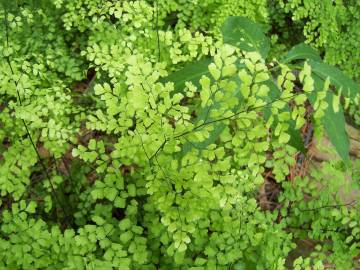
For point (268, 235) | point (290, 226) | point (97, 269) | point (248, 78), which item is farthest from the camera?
point (290, 226)

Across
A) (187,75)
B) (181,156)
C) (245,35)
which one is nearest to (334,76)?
(245,35)

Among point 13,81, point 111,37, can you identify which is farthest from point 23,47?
point 13,81

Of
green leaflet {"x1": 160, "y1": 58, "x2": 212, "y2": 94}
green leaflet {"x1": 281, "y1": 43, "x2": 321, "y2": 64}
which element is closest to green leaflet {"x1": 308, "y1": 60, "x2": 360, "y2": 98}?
green leaflet {"x1": 281, "y1": 43, "x2": 321, "y2": 64}

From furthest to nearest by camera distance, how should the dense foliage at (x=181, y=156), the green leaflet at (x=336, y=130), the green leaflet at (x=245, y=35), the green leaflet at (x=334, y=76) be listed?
1. the green leaflet at (x=245, y=35)
2. the green leaflet at (x=334, y=76)
3. the green leaflet at (x=336, y=130)
4. the dense foliage at (x=181, y=156)

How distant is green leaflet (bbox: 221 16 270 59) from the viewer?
2053mm

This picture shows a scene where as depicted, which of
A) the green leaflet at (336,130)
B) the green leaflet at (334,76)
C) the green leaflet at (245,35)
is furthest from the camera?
the green leaflet at (245,35)

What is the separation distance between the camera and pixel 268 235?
194 centimetres

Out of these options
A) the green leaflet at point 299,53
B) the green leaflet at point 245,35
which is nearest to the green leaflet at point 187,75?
the green leaflet at point 245,35

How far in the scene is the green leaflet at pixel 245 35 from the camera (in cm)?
205

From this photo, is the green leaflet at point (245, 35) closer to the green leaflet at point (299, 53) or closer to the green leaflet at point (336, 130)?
the green leaflet at point (299, 53)

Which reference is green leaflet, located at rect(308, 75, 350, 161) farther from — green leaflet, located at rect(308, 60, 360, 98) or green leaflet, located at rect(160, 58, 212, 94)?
green leaflet, located at rect(160, 58, 212, 94)

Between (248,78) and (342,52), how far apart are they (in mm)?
2153

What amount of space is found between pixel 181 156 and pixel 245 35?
719 millimetres

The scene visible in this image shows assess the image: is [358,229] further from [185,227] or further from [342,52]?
[342,52]
